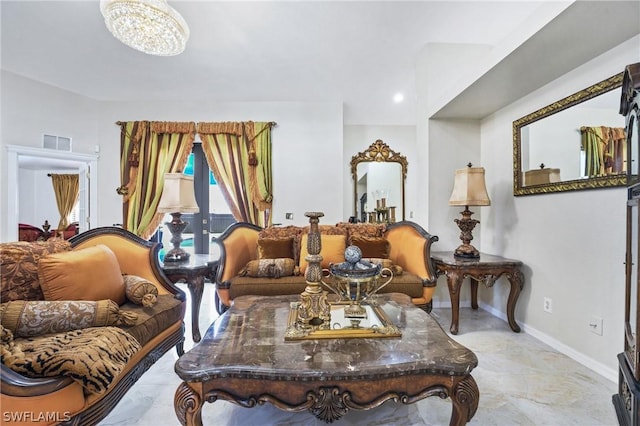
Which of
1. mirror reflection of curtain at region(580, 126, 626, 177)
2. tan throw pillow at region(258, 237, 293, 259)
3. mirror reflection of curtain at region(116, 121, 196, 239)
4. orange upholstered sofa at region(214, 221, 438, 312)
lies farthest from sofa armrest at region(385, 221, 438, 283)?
mirror reflection of curtain at region(116, 121, 196, 239)

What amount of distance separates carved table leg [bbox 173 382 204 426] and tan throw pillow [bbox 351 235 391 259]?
6.54 ft

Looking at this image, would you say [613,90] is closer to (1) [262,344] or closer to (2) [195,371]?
(1) [262,344]

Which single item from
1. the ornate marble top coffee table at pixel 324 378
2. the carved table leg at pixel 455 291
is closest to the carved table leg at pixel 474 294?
the carved table leg at pixel 455 291

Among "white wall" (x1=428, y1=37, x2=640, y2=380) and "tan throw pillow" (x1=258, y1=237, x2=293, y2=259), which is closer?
"white wall" (x1=428, y1=37, x2=640, y2=380)

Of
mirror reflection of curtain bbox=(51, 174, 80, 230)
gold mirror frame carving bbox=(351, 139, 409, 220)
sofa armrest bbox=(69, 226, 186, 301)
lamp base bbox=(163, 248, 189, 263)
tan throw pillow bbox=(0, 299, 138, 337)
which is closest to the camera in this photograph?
tan throw pillow bbox=(0, 299, 138, 337)

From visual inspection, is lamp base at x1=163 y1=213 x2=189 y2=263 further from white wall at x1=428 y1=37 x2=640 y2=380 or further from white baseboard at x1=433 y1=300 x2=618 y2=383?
white baseboard at x1=433 y1=300 x2=618 y2=383

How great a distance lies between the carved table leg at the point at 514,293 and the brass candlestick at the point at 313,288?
1963mm

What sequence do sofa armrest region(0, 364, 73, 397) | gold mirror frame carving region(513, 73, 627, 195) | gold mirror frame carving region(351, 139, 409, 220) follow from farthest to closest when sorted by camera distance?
1. gold mirror frame carving region(351, 139, 409, 220)
2. gold mirror frame carving region(513, 73, 627, 195)
3. sofa armrest region(0, 364, 73, 397)

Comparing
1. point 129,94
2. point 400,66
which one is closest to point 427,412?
point 400,66

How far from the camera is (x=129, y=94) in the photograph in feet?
13.4

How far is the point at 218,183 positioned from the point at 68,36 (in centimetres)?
221

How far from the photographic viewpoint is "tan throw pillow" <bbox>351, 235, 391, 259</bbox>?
9.42 ft

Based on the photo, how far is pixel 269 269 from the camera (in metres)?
2.62

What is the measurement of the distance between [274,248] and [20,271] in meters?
1.77
